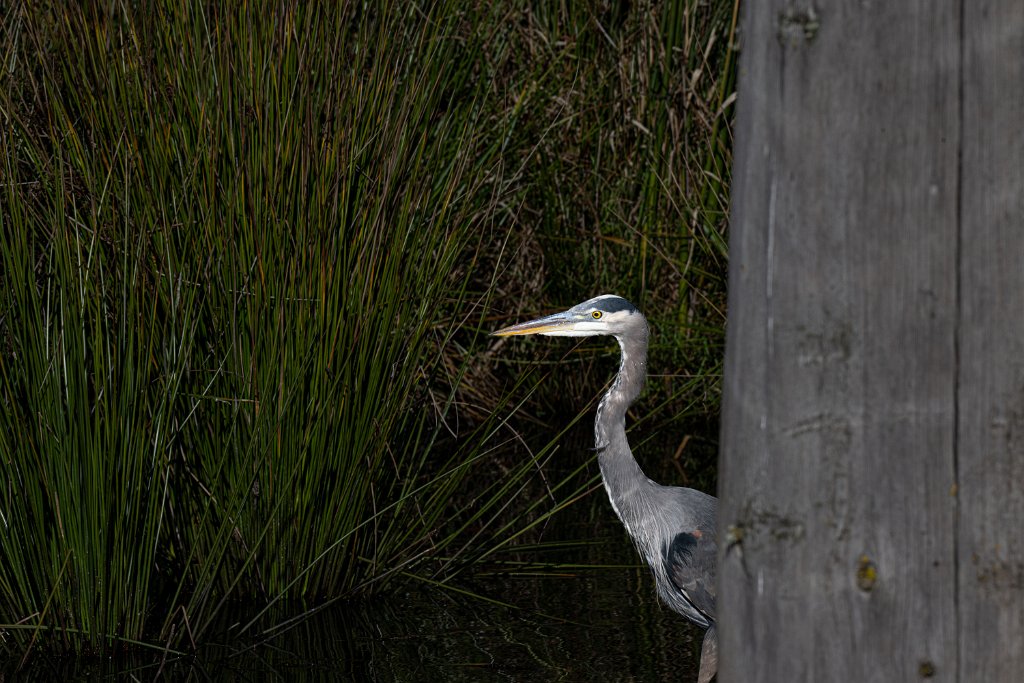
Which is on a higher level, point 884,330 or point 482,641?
point 884,330

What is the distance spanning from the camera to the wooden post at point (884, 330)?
50.4 inches

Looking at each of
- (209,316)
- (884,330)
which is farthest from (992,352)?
(209,316)

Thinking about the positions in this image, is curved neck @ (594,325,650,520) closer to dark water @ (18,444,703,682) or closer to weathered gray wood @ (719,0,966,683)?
dark water @ (18,444,703,682)

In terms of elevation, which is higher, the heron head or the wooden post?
the wooden post

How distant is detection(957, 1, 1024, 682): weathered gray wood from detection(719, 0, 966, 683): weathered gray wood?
0.04ft

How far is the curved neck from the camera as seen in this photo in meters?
3.62

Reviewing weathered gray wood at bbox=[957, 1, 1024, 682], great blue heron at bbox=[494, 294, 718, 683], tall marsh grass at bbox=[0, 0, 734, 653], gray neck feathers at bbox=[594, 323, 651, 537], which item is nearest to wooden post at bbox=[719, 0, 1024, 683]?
weathered gray wood at bbox=[957, 1, 1024, 682]

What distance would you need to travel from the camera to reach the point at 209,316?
3443 mm

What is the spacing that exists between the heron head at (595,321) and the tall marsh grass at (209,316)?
8.3 inches

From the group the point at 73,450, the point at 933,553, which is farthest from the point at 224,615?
the point at 933,553

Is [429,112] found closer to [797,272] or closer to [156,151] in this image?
[156,151]

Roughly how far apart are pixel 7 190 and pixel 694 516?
204 cm

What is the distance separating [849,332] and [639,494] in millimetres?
2320

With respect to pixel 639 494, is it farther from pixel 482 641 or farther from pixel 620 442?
pixel 482 641
